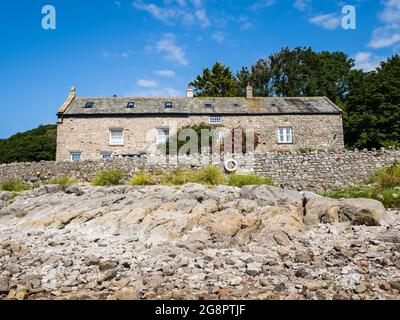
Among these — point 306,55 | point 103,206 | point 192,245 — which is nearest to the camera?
point 192,245

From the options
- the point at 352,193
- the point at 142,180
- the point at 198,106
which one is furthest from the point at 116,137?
the point at 352,193

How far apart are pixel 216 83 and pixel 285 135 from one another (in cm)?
1389

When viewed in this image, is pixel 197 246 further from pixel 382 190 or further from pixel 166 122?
Result: pixel 166 122

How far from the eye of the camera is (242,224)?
34.4 feet

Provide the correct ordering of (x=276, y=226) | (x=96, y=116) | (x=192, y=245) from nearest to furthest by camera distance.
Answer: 1. (x=192, y=245)
2. (x=276, y=226)
3. (x=96, y=116)

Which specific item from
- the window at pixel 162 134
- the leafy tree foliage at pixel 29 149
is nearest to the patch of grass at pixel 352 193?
the window at pixel 162 134

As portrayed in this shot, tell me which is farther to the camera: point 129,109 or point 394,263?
point 129,109

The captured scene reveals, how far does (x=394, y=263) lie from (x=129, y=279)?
6156 mm

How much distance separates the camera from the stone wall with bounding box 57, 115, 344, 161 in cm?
2592

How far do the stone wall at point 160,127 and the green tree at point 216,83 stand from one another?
40.2 feet

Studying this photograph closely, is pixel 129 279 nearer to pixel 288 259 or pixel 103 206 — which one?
pixel 288 259

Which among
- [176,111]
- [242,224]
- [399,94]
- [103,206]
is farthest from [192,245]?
[399,94]

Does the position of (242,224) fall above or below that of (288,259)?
above

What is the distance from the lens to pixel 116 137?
2641 cm
